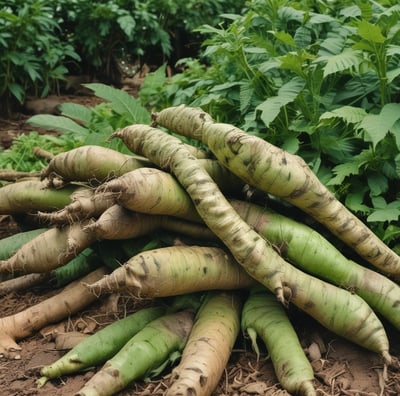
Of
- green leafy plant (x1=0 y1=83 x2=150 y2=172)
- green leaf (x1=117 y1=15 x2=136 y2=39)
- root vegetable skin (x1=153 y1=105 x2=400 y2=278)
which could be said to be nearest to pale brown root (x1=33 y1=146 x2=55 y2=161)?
green leafy plant (x1=0 y1=83 x2=150 y2=172)

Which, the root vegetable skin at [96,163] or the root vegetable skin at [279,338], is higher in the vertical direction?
the root vegetable skin at [96,163]

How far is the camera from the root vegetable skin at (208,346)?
2.12 metres

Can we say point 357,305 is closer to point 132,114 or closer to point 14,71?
point 132,114

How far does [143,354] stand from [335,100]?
162 cm

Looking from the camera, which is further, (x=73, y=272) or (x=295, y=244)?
(x=73, y=272)

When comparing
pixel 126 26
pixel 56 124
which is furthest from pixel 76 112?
pixel 126 26

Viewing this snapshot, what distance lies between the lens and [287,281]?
2.35 metres

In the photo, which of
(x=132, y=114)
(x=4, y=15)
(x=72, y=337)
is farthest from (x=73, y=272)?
(x=4, y=15)

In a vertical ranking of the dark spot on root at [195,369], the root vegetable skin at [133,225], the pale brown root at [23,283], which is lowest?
the pale brown root at [23,283]

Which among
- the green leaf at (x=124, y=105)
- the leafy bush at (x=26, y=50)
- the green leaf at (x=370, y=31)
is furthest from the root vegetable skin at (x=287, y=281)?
the leafy bush at (x=26, y=50)

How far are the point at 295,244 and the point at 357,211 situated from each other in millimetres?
412

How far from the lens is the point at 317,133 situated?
2.89 metres

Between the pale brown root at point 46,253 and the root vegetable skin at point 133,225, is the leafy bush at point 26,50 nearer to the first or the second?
the pale brown root at point 46,253

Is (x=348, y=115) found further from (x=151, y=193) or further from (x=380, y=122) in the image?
(x=151, y=193)
